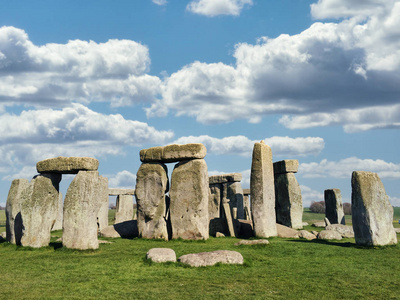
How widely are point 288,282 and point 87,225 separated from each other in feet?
22.0

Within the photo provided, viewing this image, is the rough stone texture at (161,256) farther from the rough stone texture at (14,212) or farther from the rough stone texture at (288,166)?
the rough stone texture at (288,166)

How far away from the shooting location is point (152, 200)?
18.0 m

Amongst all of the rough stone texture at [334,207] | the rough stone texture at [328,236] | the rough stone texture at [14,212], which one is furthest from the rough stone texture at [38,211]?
the rough stone texture at [334,207]

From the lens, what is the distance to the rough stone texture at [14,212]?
15.6m

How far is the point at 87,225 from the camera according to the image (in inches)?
527

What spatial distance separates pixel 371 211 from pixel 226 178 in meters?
15.0

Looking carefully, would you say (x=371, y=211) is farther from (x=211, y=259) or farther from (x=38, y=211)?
(x=38, y=211)

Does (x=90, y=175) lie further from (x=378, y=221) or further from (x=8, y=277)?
(x=378, y=221)

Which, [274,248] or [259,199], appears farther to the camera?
[259,199]

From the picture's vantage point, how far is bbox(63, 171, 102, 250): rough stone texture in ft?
43.7

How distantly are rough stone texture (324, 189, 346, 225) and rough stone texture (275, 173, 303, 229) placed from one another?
3.86m

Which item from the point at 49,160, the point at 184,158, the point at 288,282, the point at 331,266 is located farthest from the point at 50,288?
the point at 184,158

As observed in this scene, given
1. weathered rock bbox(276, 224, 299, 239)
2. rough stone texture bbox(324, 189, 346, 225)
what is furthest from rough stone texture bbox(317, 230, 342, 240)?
rough stone texture bbox(324, 189, 346, 225)

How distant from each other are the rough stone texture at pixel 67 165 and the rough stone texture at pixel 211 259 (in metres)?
4.68
